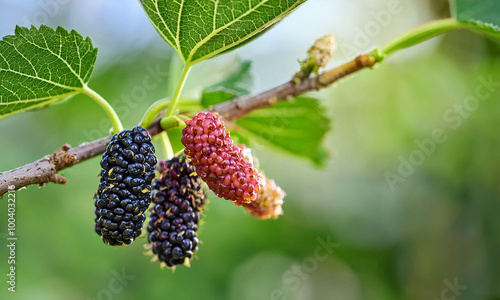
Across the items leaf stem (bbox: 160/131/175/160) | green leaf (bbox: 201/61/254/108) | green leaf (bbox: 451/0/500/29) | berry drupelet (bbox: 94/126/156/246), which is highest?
green leaf (bbox: 451/0/500/29)

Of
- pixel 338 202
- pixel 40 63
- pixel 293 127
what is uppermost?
pixel 40 63

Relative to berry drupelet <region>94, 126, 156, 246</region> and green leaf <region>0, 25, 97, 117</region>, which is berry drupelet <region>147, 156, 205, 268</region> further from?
green leaf <region>0, 25, 97, 117</region>

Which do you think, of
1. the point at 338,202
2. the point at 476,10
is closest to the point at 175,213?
the point at 476,10

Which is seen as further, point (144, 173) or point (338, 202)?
point (338, 202)

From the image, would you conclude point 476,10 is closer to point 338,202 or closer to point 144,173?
point 144,173

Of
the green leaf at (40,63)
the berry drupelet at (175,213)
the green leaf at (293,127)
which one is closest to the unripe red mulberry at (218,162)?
the berry drupelet at (175,213)

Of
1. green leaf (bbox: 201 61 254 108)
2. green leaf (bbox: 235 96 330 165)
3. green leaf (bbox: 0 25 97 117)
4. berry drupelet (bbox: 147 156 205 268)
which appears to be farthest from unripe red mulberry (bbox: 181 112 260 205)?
green leaf (bbox: 235 96 330 165)

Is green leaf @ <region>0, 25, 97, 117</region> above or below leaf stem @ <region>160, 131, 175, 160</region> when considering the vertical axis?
above
